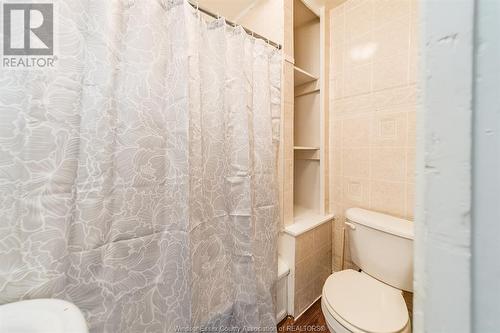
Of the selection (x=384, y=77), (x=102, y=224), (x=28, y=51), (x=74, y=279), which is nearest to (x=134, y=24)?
(x=28, y=51)

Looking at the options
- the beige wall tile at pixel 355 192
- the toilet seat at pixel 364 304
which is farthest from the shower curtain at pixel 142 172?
the beige wall tile at pixel 355 192

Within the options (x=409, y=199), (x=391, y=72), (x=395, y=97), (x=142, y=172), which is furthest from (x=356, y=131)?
(x=142, y=172)

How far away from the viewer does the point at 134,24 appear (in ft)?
2.62

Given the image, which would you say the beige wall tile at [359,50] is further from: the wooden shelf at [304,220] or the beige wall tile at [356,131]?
the wooden shelf at [304,220]

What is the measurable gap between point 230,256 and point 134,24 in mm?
1080

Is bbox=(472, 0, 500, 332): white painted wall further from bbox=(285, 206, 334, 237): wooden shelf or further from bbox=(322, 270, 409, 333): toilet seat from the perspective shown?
bbox=(285, 206, 334, 237): wooden shelf

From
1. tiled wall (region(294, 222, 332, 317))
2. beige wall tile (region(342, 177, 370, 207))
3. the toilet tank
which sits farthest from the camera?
beige wall tile (region(342, 177, 370, 207))

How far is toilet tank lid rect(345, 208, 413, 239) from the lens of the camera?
112 cm

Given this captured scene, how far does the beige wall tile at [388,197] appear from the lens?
4.16 ft

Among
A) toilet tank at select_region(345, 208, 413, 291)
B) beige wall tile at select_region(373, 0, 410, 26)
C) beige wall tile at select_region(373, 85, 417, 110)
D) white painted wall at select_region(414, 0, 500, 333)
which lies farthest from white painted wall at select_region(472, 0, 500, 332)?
beige wall tile at select_region(373, 0, 410, 26)

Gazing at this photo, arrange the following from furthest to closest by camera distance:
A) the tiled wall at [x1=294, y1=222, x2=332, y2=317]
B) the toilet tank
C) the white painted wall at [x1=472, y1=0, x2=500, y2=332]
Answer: the tiled wall at [x1=294, y1=222, x2=332, y2=317] < the toilet tank < the white painted wall at [x1=472, y1=0, x2=500, y2=332]

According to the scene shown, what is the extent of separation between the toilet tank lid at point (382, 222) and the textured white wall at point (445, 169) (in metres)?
1.07

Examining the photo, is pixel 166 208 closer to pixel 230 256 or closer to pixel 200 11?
pixel 230 256

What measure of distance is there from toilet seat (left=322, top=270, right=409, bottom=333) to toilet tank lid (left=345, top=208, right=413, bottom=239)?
0.29m
